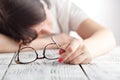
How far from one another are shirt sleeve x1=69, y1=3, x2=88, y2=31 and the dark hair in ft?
0.82

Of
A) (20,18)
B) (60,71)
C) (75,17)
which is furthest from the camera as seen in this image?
(75,17)

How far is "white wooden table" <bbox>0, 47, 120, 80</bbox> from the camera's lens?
62 cm

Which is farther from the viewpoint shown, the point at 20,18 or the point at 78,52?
the point at 20,18

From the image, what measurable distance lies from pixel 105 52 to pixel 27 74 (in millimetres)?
434

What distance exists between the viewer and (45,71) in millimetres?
689

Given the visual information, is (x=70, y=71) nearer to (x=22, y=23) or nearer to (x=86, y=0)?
(x=22, y=23)

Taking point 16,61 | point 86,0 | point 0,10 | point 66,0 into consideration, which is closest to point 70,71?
point 16,61

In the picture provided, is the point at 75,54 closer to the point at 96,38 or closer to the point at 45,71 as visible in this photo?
the point at 45,71

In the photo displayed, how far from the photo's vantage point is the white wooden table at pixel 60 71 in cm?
62

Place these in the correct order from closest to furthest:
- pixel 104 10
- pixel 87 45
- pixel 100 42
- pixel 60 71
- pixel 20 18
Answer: pixel 60 71 → pixel 87 45 → pixel 100 42 → pixel 20 18 → pixel 104 10

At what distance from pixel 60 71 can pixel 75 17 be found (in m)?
0.77

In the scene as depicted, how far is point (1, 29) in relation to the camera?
4.11ft

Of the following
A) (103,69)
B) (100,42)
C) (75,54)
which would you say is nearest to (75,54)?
(75,54)

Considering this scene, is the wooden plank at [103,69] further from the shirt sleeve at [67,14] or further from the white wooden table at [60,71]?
the shirt sleeve at [67,14]
